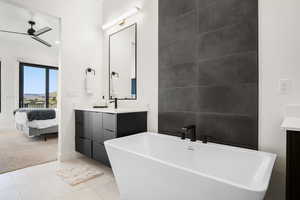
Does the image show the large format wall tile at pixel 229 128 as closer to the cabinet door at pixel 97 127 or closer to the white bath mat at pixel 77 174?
the cabinet door at pixel 97 127

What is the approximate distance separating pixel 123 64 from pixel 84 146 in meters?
1.46

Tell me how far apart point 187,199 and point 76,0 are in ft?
10.8

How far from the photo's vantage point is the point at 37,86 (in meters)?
5.77

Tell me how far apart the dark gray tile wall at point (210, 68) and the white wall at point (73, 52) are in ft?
4.90

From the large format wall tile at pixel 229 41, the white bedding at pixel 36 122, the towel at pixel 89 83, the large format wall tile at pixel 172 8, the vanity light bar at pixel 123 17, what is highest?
the vanity light bar at pixel 123 17

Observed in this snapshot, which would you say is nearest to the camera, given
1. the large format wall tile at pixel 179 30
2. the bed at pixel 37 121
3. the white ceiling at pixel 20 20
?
the large format wall tile at pixel 179 30

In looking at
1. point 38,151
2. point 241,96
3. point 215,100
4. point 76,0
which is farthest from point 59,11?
point 241,96

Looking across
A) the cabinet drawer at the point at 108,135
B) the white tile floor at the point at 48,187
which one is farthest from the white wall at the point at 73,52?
the cabinet drawer at the point at 108,135

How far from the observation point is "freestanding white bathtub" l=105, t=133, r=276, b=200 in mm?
841

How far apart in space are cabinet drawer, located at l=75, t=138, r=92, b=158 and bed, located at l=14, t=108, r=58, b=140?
163 cm

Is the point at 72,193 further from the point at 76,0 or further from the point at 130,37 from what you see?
the point at 76,0

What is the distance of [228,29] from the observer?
155 cm

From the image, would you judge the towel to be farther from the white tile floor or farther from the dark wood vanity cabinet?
the white tile floor

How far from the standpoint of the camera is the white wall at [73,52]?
262 centimetres
